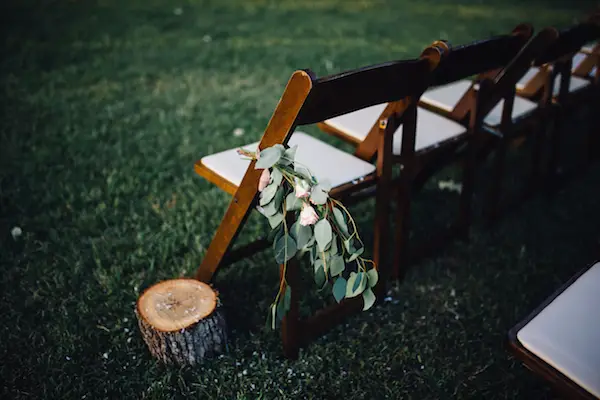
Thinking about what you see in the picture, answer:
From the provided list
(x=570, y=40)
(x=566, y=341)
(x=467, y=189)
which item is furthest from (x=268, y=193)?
(x=570, y=40)

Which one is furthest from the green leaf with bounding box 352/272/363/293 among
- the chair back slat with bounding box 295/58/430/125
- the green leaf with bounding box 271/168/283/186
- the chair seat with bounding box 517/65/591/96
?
the chair seat with bounding box 517/65/591/96

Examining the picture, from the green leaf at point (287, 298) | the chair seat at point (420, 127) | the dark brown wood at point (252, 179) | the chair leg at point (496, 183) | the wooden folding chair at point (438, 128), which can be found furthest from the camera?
the chair leg at point (496, 183)

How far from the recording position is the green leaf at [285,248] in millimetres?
2111

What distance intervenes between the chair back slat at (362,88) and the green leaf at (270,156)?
10 cm

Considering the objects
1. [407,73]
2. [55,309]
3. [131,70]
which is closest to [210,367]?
[55,309]

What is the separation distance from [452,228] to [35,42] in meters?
4.42

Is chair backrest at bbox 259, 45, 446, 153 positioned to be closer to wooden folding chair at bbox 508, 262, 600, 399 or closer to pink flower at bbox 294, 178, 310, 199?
pink flower at bbox 294, 178, 310, 199

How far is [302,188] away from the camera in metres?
1.97

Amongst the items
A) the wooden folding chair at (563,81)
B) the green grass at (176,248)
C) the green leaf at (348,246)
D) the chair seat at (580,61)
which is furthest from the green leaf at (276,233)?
the chair seat at (580,61)

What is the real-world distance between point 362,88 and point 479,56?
0.69 m

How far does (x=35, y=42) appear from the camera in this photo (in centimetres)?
585

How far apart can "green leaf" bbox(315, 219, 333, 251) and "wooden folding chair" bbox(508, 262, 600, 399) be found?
598 mm

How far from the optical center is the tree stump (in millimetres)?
2352

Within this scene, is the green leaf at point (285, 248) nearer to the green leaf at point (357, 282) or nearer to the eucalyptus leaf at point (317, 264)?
the eucalyptus leaf at point (317, 264)
